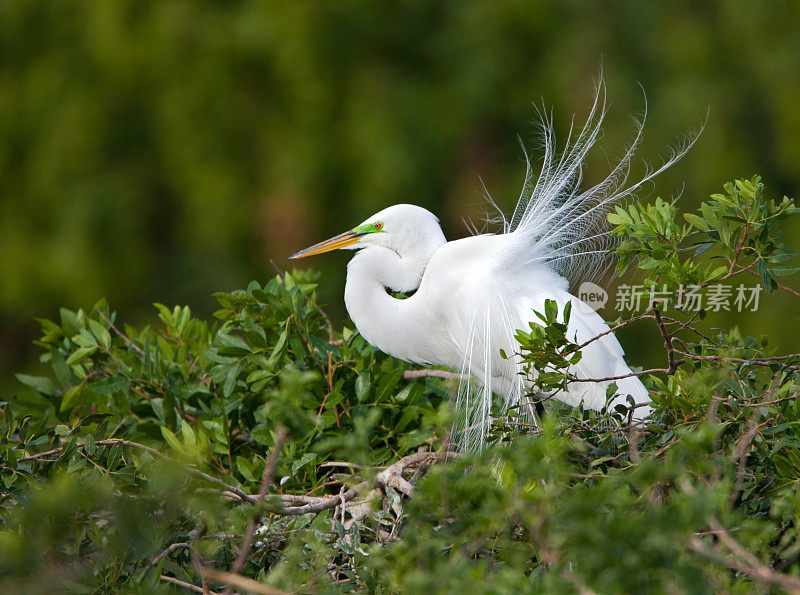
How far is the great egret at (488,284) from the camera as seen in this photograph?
7.16 feet

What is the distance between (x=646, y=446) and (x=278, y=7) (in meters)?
5.10

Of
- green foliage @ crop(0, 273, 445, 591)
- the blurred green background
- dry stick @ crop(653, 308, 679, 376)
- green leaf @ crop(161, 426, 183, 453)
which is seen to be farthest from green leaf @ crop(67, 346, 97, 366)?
the blurred green background

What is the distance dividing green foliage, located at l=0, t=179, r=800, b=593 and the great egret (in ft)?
0.36

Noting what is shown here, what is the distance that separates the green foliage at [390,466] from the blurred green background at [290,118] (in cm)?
347

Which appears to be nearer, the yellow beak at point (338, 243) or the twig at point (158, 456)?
the twig at point (158, 456)

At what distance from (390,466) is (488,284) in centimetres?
72

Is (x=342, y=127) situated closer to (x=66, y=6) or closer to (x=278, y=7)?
(x=278, y=7)

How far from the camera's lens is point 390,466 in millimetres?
1626

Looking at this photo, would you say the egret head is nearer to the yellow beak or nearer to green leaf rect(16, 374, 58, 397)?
the yellow beak

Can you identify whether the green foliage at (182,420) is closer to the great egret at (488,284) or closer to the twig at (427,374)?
the twig at (427,374)

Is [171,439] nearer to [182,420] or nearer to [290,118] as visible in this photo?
[182,420]

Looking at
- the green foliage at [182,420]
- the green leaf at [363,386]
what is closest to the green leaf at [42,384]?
the green foliage at [182,420]

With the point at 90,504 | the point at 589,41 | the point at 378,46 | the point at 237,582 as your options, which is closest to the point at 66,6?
the point at 378,46

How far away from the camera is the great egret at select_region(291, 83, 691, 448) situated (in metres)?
2.18
